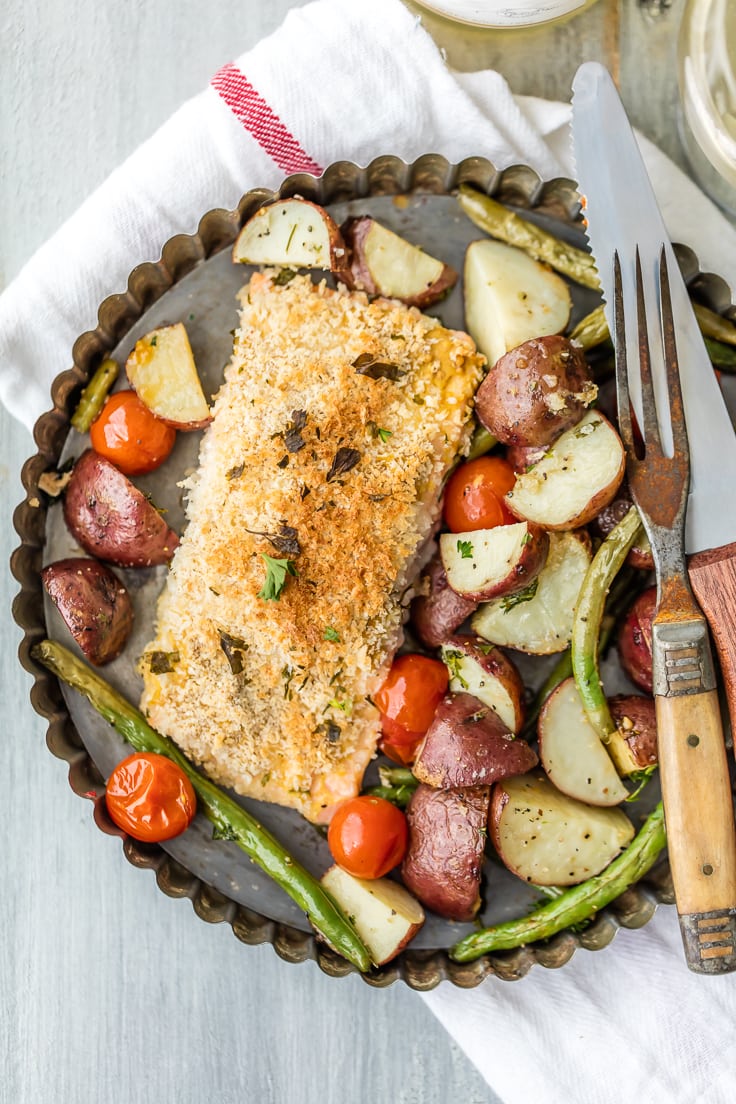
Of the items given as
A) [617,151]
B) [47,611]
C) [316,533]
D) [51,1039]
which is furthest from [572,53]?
[51,1039]

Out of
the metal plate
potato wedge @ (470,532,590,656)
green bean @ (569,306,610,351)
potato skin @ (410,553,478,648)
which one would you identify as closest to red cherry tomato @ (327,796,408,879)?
the metal plate

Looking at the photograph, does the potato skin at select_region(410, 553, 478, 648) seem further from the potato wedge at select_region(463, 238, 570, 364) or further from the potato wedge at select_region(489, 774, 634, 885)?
the potato wedge at select_region(463, 238, 570, 364)

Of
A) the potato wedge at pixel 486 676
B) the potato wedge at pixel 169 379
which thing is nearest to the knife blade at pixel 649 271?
the potato wedge at pixel 486 676

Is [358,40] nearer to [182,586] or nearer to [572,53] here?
[572,53]

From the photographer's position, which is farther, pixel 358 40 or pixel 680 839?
pixel 358 40

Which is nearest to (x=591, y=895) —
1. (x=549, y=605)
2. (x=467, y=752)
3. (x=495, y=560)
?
(x=467, y=752)

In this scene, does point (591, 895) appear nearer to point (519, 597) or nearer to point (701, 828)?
point (701, 828)

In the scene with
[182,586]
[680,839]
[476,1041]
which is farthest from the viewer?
[476,1041]
